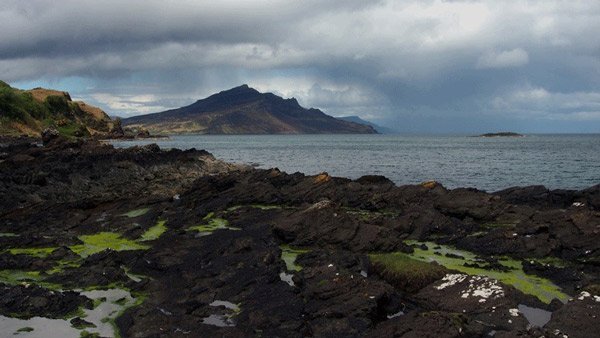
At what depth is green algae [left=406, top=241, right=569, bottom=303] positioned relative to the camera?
22891 mm

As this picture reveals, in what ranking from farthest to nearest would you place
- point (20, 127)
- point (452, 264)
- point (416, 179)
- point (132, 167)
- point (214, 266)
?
1. point (20, 127)
2. point (416, 179)
3. point (132, 167)
4. point (452, 264)
5. point (214, 266)

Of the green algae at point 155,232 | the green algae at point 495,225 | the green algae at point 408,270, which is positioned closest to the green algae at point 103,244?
the green algae at point 155,232

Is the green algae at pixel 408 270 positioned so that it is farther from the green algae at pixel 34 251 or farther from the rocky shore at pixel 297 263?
the green algae at pixel 34 251

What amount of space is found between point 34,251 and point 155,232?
25.1 ft

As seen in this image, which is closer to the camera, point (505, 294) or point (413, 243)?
point (505, 294)

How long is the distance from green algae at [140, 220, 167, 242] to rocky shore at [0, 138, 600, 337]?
9.1 inches

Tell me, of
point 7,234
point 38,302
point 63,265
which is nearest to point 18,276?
point 63,265

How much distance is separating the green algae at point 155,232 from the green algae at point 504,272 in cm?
1682

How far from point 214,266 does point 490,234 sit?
17208 millimetres

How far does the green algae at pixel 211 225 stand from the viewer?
34.4 meters

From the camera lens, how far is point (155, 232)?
34312mm

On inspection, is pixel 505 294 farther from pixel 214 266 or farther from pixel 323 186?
pixel 323 186

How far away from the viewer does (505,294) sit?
19.8 metres

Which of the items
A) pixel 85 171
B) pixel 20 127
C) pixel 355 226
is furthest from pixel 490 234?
pixel 20 127
